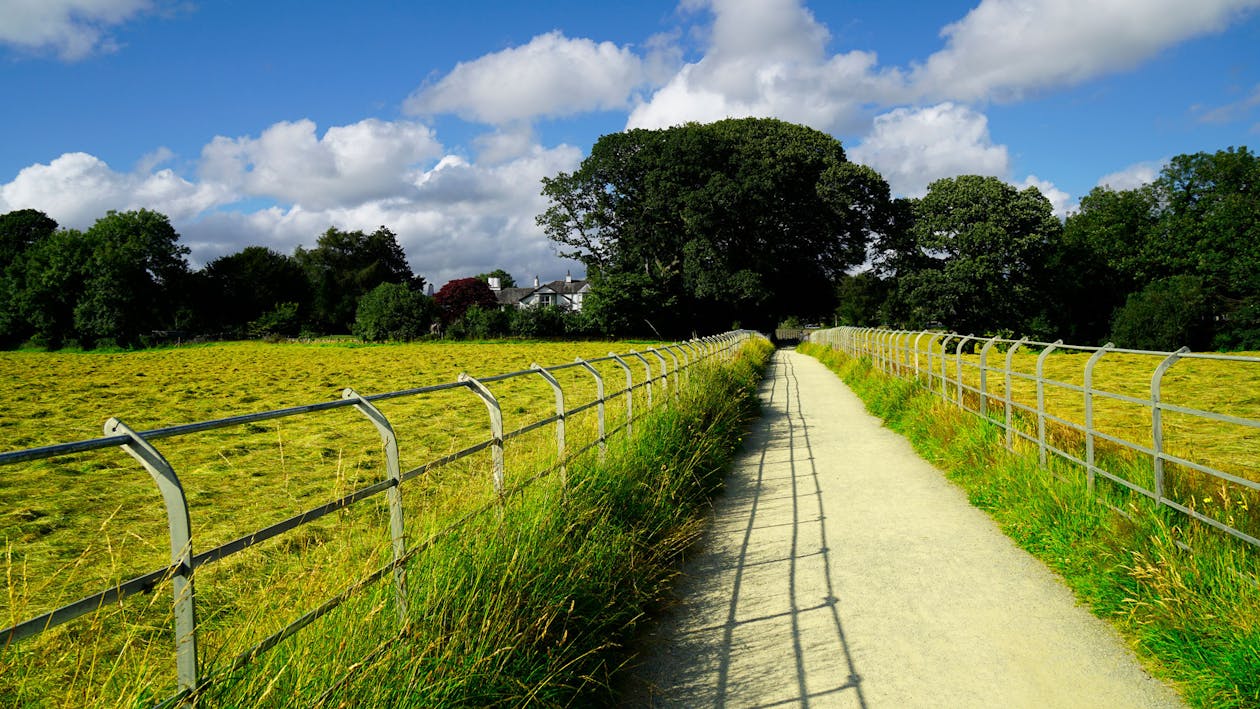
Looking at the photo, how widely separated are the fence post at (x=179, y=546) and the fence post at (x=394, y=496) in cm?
107

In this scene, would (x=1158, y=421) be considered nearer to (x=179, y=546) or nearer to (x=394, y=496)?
(x=394, y=496)

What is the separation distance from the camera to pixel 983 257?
4238 centimetres

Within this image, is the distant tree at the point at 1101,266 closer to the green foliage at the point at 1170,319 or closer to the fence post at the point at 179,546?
the green foliage at the point at 1170,319

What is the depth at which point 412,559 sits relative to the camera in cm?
360

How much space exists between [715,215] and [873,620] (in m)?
42.7

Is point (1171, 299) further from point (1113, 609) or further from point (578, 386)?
point (1113, 609)

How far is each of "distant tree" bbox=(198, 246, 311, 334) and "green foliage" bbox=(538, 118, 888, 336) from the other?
1503 inches

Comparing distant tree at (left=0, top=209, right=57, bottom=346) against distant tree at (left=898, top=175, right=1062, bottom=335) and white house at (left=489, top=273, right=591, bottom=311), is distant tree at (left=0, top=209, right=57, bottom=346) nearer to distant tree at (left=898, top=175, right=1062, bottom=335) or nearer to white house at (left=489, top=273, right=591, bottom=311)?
white house at (left=489, top=273, right=591, bottom=311)

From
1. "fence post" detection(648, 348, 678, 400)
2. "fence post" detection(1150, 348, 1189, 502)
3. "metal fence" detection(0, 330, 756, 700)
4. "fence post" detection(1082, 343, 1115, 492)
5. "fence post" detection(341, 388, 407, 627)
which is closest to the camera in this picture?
"metal fence" detection(0, 330, 756, 700)

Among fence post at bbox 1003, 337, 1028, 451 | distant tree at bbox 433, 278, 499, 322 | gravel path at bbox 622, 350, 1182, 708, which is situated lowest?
gravel path at bbox 622, 350, 1182, 708

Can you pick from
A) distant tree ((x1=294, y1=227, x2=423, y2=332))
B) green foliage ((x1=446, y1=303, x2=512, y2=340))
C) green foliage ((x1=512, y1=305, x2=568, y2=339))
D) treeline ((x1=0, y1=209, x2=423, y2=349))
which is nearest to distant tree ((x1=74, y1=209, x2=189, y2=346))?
treeline ((x1=0, y1=209, x2=423, y2=349))

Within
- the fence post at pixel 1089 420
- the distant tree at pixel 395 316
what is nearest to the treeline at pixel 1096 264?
the distant tree at pixel 395 316

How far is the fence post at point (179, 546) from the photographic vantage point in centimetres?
208

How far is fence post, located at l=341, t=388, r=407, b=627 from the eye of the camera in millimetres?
3273
